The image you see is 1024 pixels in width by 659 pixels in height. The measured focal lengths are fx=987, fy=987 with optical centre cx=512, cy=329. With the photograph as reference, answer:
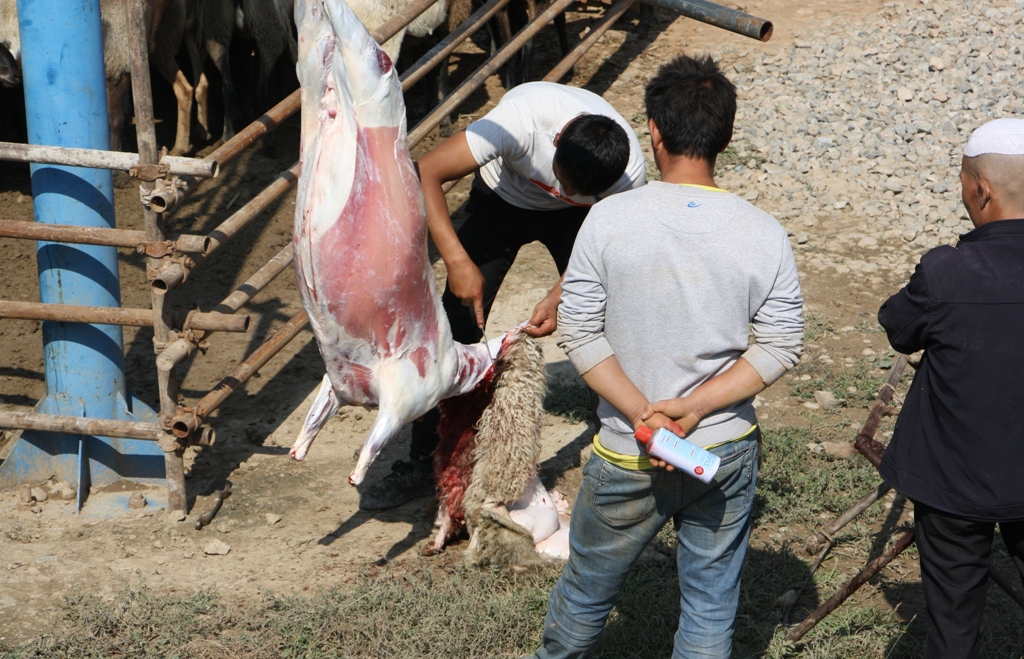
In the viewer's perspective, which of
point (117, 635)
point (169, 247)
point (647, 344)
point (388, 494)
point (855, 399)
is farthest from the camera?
point (855, 399)

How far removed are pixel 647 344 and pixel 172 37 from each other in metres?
5.64

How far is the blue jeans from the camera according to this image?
81.8 inches

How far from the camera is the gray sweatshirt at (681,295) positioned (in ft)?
6.39

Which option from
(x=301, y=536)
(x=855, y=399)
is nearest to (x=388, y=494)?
(x=301, y=536)

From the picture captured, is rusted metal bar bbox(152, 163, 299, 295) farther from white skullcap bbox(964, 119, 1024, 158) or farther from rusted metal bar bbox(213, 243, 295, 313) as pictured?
white skullcap bbox(964, 119, 1024, 158)

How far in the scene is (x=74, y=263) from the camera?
11.4 ft

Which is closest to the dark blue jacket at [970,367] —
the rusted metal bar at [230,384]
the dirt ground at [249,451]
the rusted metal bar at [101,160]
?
the dirt ground at [249,451]

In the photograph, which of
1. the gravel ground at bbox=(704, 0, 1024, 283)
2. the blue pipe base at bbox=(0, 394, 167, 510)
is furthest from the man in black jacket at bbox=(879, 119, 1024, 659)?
the gravel ground at bbox=(704, 0, 1024, 283)

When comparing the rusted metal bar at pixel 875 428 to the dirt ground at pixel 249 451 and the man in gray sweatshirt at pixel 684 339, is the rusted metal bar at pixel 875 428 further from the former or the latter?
the dirt ground at pixel 249 451

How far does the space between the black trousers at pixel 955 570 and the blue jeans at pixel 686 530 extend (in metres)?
0.39

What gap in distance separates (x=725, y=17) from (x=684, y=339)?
261 centimetres

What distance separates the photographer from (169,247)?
3137 mm

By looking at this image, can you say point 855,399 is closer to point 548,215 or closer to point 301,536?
point 548,215

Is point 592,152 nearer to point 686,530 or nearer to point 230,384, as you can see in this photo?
point 686,530
